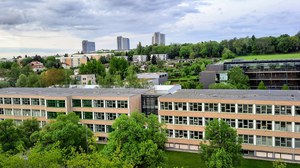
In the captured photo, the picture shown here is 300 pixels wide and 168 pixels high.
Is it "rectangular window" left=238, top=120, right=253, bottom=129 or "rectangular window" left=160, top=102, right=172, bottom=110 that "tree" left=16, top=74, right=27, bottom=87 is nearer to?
"rectangular window" left=160, top=102, right=172, bottom=110

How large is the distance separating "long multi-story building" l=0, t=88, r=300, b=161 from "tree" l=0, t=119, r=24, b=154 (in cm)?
1257

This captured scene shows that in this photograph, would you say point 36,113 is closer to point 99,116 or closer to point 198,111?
A: point 99,116

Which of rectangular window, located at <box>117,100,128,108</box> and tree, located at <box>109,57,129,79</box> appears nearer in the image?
rectangular window, located at <box>117,100,128,108</box>

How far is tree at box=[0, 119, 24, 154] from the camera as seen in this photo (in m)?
36.8

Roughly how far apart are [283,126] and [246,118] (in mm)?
4454

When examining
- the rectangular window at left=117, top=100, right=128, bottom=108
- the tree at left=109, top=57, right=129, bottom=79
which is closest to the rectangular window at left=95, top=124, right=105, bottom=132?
the rectangular window at left=117, top=100, right=128, bottom=108

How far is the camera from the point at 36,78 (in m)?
92.6

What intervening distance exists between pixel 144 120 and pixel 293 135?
18.5 metres

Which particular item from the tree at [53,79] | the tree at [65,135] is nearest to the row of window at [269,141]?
the tree at [65,135]

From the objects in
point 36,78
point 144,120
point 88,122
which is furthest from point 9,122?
point 36,78

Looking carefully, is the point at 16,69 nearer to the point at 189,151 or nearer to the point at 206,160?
the point at 189,151

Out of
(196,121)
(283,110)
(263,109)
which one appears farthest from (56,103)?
(283,110)

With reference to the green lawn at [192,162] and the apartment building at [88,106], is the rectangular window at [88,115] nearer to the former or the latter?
the apartment building at [88,106]

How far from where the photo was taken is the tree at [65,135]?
33.7 meters
